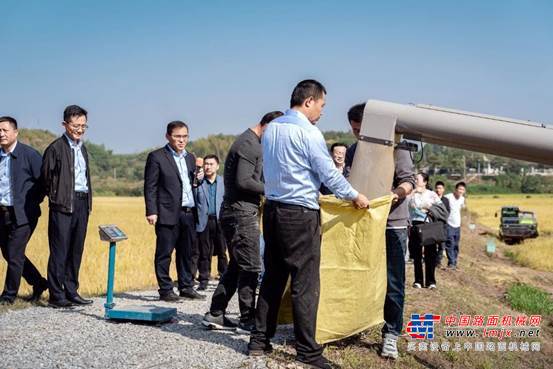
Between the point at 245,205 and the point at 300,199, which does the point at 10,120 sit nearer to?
the point at 245,205

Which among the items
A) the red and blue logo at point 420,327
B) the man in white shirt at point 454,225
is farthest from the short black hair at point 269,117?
the man in white shirt at point 454,225

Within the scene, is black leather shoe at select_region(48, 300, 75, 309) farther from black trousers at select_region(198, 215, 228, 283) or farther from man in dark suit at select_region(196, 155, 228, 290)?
black trousers at select_region(198, 215, 228, 283)

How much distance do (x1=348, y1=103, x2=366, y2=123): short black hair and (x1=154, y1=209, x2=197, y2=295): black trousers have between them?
9.40 ft

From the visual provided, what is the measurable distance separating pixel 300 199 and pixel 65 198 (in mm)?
3328

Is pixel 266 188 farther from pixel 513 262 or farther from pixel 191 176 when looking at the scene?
pixel 513 262

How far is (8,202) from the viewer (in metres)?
7.41

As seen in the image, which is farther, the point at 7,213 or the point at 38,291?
the point at 38,291

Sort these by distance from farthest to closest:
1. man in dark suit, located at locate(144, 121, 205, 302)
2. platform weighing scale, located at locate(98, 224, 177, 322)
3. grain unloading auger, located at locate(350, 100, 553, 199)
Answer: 1. man in dark suit, located at locate(144, 121, 205, 302)
2. platform weighing scale, located at locate(98, 224, 177, 322)
3. grain unloading auger, located at locate(350, 100, 553, 199)

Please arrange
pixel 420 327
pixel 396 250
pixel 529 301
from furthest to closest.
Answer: pixel 529 301, pixel 420 327, pixel 396 250

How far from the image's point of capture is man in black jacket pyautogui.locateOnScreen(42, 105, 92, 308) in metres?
7.23

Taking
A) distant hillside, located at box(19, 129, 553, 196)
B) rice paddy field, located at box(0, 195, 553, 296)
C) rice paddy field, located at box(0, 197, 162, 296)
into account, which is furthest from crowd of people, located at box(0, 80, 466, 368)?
distant hillside, located at box(19, 129, 553, 196)

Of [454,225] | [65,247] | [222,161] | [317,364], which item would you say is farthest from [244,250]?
Answer: [222,161]

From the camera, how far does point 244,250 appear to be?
5.84 meters

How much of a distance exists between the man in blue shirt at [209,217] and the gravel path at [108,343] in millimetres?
2273
